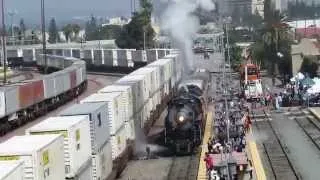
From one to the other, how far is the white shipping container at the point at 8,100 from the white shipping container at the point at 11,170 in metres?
30.4

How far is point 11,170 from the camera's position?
15.6m

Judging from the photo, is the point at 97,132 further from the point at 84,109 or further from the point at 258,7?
the point at 258,7

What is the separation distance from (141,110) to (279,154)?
8717 mm

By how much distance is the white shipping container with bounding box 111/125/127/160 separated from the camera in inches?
1201

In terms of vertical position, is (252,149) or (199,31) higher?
(199,31)

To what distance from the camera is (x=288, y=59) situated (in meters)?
87.3

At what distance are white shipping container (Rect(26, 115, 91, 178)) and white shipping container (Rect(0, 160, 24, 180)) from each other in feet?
16.2

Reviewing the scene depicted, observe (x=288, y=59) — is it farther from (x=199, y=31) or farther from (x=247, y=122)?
(x=247, y=122)

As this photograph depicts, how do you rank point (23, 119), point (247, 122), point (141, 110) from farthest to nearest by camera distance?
point (23, 119), point (247, 122), point (141, 110)

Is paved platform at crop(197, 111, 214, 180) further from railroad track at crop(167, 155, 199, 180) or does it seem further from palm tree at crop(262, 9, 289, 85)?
palm tree at crop(262, 9, 289, 85)

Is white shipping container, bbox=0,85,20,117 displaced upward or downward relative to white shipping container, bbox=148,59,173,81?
downward

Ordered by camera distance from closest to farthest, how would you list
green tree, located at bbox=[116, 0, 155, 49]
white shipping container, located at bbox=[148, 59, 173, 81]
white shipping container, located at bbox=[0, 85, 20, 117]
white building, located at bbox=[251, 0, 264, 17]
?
white shipping container, located at bbox=[0, 85, 20, 117], white shipping container, located at bbox=[148, 59, 173, 81], white building, located at bbox=[251, 0, 264, 17], green tree, located at bbox=[116, 0, 155, 49]

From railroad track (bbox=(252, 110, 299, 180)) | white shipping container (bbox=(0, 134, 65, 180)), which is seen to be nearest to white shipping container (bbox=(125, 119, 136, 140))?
railroad track (bbox=(252, 110, 299, 180))

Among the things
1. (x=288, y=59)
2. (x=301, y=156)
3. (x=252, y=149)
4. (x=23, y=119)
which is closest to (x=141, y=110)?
(x=252, y=149)
